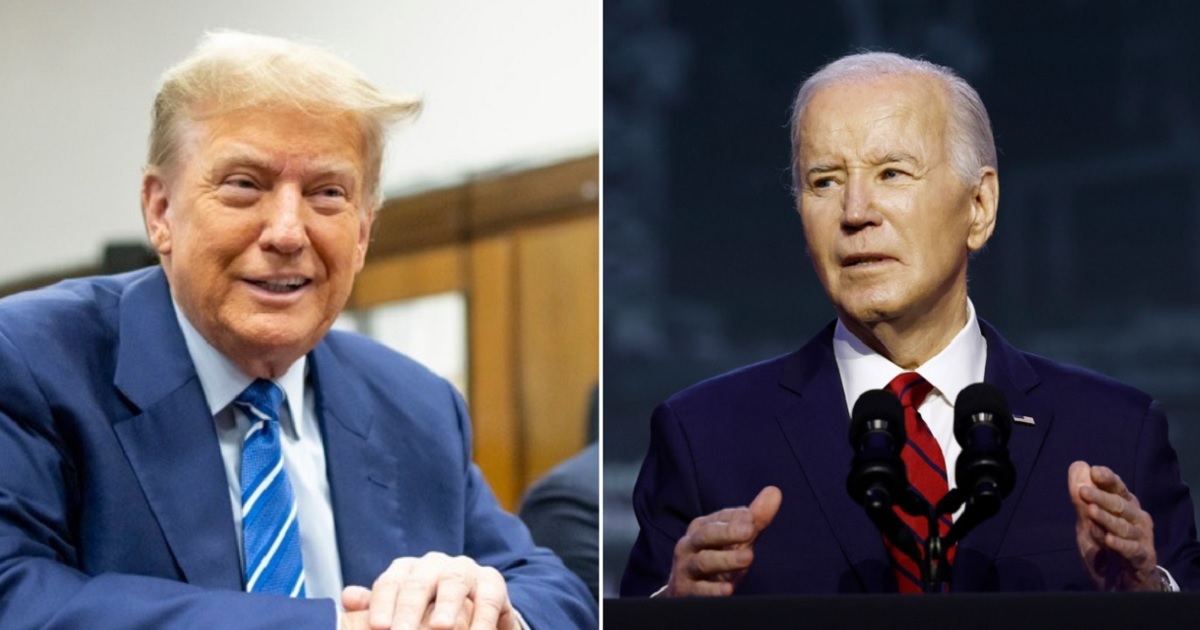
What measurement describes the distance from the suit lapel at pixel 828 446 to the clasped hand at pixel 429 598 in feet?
2.50

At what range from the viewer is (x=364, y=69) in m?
3.16

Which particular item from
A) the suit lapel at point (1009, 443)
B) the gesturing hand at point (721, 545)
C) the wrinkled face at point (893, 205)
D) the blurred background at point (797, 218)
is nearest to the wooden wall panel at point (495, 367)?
the blurred background at point (797, 218)

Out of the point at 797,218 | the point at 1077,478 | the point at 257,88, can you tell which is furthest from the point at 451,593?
the point at 1077,478

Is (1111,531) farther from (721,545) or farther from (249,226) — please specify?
(249,226)

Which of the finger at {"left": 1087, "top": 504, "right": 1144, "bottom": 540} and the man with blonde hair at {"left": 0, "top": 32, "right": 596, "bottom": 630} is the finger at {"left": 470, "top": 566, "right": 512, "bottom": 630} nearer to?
the man with blonde hair at {"left": 0, "top": 32, "right": 596, "bottom": 630}

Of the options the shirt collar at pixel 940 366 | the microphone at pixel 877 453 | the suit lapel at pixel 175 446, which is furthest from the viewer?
the shirt collar at pixel 940 366

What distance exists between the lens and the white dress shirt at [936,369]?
3.18 meters

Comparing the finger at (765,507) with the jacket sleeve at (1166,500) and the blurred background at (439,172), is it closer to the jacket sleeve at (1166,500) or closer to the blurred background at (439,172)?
the blurred background at (439,172)

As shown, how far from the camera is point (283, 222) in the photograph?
296cm

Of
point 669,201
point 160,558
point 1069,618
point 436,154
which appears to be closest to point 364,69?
point 436,154

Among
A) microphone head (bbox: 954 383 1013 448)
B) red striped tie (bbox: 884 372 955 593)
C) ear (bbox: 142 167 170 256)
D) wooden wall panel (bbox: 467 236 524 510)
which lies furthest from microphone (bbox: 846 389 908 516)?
ear (bbox: 142 167 170 256)

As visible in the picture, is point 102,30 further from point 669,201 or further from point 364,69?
point 669,201

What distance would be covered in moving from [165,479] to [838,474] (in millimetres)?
1320

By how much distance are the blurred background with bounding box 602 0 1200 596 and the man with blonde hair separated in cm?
47
